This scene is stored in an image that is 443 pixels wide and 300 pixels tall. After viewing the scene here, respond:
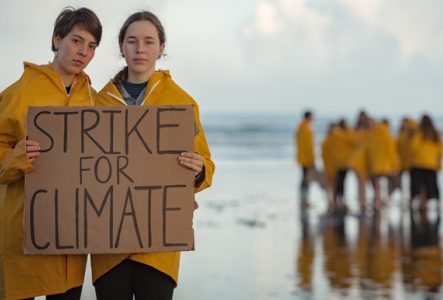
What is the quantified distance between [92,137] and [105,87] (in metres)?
0.29

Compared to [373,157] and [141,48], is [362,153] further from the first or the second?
[141,48]

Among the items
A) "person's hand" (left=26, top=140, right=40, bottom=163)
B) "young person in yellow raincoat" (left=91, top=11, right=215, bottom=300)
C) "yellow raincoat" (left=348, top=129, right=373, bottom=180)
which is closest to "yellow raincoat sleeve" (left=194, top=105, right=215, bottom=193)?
"young person in yellow raincoat" (left=91, top=11, right=215, bottom=300)

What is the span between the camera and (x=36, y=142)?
5020 millimetres

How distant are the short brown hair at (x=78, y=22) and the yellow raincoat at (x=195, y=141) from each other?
0.28m

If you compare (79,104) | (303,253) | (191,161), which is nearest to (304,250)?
(303,253)

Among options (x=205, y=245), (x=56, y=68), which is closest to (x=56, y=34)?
(x=56, y=68)

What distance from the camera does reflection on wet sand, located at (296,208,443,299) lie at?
10.4 metres

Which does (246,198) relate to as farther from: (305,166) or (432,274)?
(432,274)

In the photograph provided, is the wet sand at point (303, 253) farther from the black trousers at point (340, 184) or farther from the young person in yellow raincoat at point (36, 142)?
the young person in yellow raincoat at point (36, 142)

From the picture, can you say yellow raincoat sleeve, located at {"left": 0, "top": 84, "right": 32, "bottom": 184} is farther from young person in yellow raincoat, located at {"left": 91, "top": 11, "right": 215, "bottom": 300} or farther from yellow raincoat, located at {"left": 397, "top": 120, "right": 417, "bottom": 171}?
yellow raincoat, located at {"left": 397, "top": 120, "right": 417, "bottom": 171}

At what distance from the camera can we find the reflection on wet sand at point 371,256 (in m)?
10.4

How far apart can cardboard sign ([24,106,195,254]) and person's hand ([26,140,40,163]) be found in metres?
0.06

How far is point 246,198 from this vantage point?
868 inches

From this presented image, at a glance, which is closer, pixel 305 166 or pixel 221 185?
pixel 305 166
